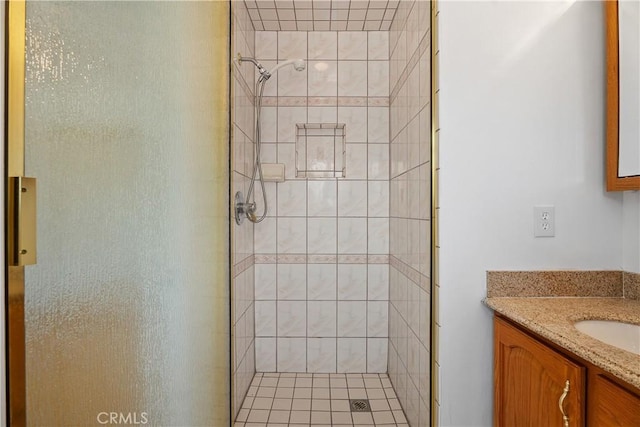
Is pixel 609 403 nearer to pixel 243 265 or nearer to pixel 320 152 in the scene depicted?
pixel 243 265

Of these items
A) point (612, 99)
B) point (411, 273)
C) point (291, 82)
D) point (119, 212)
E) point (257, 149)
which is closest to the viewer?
point (119, 212)

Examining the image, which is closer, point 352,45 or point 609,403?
point 609,403

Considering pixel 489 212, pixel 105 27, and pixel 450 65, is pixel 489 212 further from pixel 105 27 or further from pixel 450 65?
pixel 105 27

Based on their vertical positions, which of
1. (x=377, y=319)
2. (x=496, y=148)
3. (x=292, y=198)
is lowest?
(x=377, y=319)

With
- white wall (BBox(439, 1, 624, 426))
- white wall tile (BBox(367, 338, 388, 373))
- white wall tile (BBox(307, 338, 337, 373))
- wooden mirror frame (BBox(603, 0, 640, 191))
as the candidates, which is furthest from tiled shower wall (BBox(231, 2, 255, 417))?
wooden mirror frame (BBox(603, 0, 640, 191))

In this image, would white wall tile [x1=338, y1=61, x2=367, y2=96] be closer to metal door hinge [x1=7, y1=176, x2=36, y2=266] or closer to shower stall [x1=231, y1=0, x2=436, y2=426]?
shower stall [x1=231, y1=0, x2=436, y2=426]

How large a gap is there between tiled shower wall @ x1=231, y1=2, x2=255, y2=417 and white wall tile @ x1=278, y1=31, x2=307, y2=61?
0.19 m

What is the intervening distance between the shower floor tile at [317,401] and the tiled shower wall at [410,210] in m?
0.11

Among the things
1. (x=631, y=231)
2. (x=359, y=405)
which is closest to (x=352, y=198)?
(x=359, y=405)

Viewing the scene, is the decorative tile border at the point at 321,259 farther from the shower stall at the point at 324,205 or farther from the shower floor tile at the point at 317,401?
the shower floor tile at the point at 317,401

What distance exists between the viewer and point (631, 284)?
57.5 inches

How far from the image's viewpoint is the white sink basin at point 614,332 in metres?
1.16

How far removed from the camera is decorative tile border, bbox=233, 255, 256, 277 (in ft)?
6.68

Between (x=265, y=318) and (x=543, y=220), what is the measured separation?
184 cm
